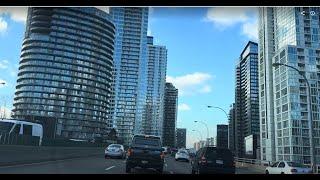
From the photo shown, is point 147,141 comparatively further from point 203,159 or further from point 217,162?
point 217,162

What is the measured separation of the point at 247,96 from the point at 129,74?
145 feet

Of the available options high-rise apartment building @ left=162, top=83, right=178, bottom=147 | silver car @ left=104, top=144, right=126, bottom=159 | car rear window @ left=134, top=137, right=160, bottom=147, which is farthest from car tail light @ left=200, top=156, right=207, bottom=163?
high-rise apartment building @ left=162, top=83, right=178, bottom=147

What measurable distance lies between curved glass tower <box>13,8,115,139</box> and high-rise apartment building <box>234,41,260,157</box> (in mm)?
47936

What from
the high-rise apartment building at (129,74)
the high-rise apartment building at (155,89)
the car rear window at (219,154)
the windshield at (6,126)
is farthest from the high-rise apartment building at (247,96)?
the car rear window at (219,154)

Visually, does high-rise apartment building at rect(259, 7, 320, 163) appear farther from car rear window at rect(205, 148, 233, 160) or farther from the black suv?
the black suv

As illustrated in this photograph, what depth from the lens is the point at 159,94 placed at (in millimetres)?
177375

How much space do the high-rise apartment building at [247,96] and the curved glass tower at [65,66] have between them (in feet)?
157

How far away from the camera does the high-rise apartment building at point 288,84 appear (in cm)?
13788

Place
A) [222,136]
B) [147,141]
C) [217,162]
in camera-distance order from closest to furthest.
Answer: [217,162]
[147,141]
[222,136]

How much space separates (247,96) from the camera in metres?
151

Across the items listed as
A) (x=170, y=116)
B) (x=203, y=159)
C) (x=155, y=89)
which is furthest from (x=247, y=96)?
(x=203, y=159)

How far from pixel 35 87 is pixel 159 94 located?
1994 inches
